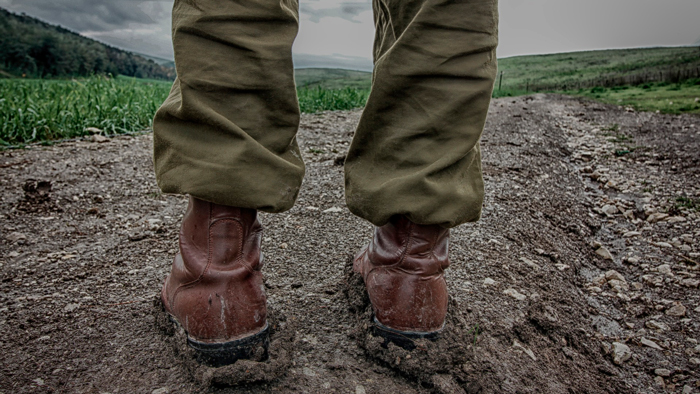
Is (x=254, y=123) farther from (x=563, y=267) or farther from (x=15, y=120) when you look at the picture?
(x=15, y=120)

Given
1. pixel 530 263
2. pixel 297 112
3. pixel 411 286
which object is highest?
pixel 297 112

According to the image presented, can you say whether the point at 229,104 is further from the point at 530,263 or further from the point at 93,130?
the point at 93,130

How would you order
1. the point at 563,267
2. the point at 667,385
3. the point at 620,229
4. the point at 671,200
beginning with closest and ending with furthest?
the point at 667,385
the point at 563,267
the point at 620,229
the point at 671,200

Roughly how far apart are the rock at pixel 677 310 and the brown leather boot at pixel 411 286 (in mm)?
1056

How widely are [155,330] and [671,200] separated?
2.98 meters

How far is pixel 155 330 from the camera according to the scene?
1.20 metres

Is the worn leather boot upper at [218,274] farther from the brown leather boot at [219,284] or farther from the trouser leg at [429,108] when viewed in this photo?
the trouser leg at [429,108]

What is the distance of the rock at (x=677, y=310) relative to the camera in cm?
163

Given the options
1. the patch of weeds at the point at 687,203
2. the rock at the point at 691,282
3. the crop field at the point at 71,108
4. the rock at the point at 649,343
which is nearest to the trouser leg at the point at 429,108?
the rock at the point at 649,343

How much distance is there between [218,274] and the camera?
1017 mm

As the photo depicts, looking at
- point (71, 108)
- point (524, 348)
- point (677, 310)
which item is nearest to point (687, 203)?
point (677, 310)

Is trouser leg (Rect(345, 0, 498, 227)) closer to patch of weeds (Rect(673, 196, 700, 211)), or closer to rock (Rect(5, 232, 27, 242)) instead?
rock (Rect(5, 232, 27, 242))

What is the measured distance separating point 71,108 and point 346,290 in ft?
12.5

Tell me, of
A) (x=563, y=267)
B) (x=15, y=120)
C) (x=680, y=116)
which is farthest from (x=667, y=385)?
(x=680, y=116)
